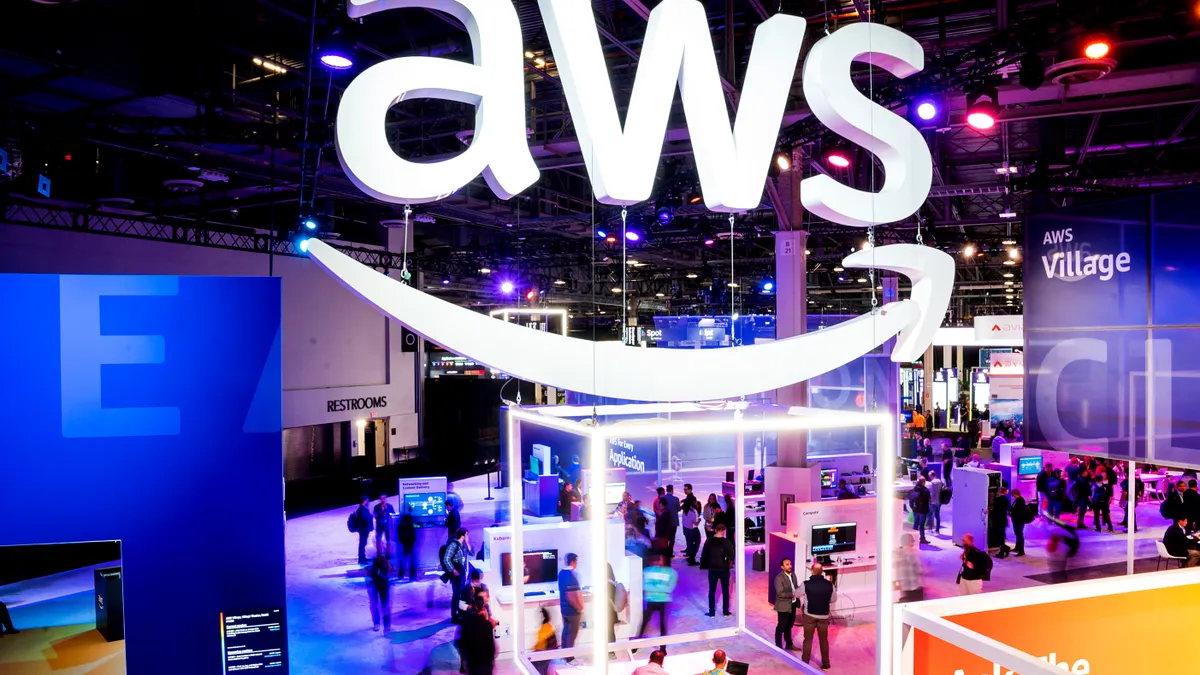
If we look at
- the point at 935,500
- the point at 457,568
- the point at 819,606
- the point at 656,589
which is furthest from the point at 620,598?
the point at 935,500

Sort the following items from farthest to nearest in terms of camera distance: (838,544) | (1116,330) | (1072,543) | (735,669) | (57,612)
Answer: (1072,543) → (57,612) → (838,544) → (1116,330) → (735,669)

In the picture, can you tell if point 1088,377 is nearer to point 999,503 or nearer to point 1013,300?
point 999,503

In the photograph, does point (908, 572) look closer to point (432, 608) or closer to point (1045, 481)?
point (432, 608)

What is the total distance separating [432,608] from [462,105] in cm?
683

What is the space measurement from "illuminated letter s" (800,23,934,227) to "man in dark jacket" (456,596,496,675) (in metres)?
4.87

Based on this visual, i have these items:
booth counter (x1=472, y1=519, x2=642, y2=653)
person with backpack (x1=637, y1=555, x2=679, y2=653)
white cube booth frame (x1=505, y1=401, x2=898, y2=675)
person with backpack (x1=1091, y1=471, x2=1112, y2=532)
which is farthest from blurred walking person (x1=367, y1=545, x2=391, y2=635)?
person with backpack (x1=1091, y1=471, x2=1112, y2=532)

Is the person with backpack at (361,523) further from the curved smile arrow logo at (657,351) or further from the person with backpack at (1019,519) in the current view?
the person with backpack at (1019,519)

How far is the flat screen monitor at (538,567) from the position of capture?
8422 mm

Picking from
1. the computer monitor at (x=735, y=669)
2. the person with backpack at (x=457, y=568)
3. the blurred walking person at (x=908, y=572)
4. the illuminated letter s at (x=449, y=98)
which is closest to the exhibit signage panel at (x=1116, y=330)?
the blurred walking person at (x=908, y=572)

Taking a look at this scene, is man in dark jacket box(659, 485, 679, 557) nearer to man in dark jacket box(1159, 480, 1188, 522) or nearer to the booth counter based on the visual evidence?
the booth counter

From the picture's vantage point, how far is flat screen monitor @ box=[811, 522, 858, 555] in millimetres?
9797

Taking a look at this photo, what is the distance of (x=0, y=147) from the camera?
8.94 metres

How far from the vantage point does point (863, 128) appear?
132 inches

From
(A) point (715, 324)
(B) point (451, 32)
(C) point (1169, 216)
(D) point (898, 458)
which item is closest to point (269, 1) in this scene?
(B) point (451, 32)
